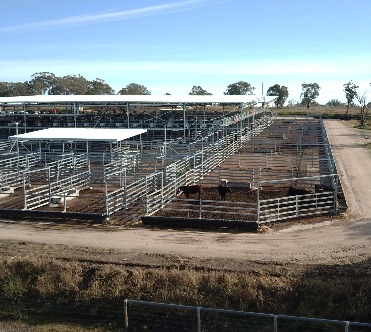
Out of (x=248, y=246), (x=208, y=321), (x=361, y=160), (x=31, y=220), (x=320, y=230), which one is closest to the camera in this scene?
(x=208, y=321)

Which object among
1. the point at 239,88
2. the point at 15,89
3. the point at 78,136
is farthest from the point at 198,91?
the point at 78,136

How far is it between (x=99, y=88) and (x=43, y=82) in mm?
13760

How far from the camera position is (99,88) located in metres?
127

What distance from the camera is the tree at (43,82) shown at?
121312 millimetres

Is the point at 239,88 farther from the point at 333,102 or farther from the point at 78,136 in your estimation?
the point at 78,136

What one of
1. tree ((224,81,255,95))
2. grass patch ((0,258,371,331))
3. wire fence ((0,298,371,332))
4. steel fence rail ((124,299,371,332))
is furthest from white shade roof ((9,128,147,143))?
tree ((224,81,255,95))

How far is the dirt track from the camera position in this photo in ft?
44.3

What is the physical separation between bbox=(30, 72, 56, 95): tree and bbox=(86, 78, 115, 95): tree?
31.5 ft

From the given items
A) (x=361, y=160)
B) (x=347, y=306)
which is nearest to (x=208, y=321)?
(x=347, y=306)

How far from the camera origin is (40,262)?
43.1 ft

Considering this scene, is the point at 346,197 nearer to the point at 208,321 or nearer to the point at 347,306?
the point at 347,306

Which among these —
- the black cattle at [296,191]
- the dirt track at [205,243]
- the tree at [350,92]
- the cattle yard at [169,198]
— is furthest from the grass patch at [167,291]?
the tree at [350,92]

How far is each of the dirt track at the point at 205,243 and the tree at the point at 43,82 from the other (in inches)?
4337

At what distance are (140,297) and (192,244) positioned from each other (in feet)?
10.8
